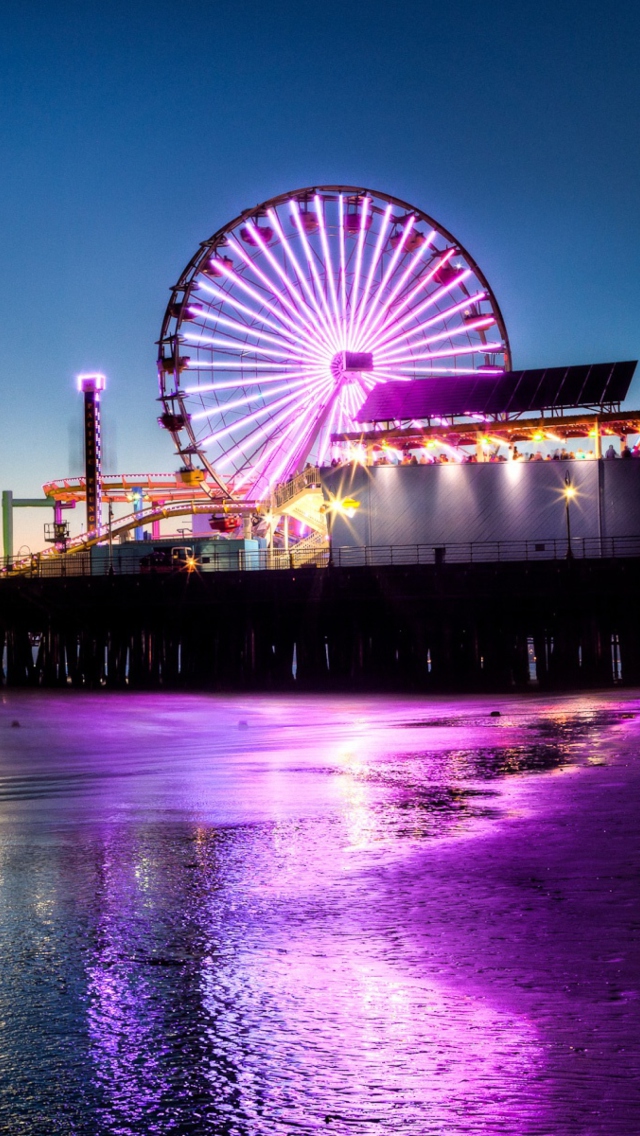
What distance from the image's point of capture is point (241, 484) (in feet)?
181

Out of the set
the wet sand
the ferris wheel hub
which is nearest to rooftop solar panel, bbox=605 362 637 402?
the ferris wheel hub

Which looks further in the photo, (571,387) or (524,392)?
(524,392)

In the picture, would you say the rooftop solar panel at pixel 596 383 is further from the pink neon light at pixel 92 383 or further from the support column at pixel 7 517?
the support column at pixel 7 517

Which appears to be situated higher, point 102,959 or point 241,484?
point 241,484

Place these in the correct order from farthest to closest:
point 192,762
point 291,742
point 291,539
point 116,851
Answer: point 291,539 < point 291,742 < point 192,762 < point 116,851

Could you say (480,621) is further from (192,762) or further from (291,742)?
(192,762)

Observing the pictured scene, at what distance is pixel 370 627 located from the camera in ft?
148

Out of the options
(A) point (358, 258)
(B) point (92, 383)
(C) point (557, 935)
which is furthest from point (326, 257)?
(C) point (557, 935)

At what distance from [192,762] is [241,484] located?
3411cm

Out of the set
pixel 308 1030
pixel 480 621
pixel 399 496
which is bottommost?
pixel 308 1030

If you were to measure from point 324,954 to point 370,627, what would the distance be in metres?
36.6

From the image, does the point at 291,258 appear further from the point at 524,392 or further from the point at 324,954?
the point at 324,954

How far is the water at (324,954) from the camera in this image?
240 inches

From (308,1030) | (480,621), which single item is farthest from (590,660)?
(308,1030)
